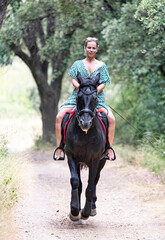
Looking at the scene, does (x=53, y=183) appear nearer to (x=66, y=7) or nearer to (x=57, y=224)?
(x=57, y=224)

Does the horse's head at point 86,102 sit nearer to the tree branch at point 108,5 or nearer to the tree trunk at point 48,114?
the tree branch at point 108,5

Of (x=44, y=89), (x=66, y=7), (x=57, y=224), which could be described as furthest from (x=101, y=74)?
(x=44, y=89)

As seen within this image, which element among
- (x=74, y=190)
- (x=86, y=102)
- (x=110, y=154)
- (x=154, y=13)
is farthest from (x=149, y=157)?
(x=86, y=102)

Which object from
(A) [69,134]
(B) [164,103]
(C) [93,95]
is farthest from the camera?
(B) [164,103]

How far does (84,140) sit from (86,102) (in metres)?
0.70

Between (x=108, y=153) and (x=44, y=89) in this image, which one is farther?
(x=44, y=89)

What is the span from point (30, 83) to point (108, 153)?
36.0m

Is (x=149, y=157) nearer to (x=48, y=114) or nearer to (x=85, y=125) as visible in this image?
(x=48, y=114)

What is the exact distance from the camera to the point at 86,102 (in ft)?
20.6

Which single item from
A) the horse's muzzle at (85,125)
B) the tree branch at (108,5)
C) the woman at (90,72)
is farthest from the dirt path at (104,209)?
the tree branch at (108,5)

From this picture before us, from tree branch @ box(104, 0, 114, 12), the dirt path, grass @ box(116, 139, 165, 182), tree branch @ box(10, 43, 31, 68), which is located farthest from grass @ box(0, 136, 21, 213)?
tree branch @ box(10, 43, 31, 68)

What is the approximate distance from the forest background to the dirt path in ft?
3.57

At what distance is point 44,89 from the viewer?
63.1 ft

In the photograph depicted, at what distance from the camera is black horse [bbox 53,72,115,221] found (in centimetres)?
634
